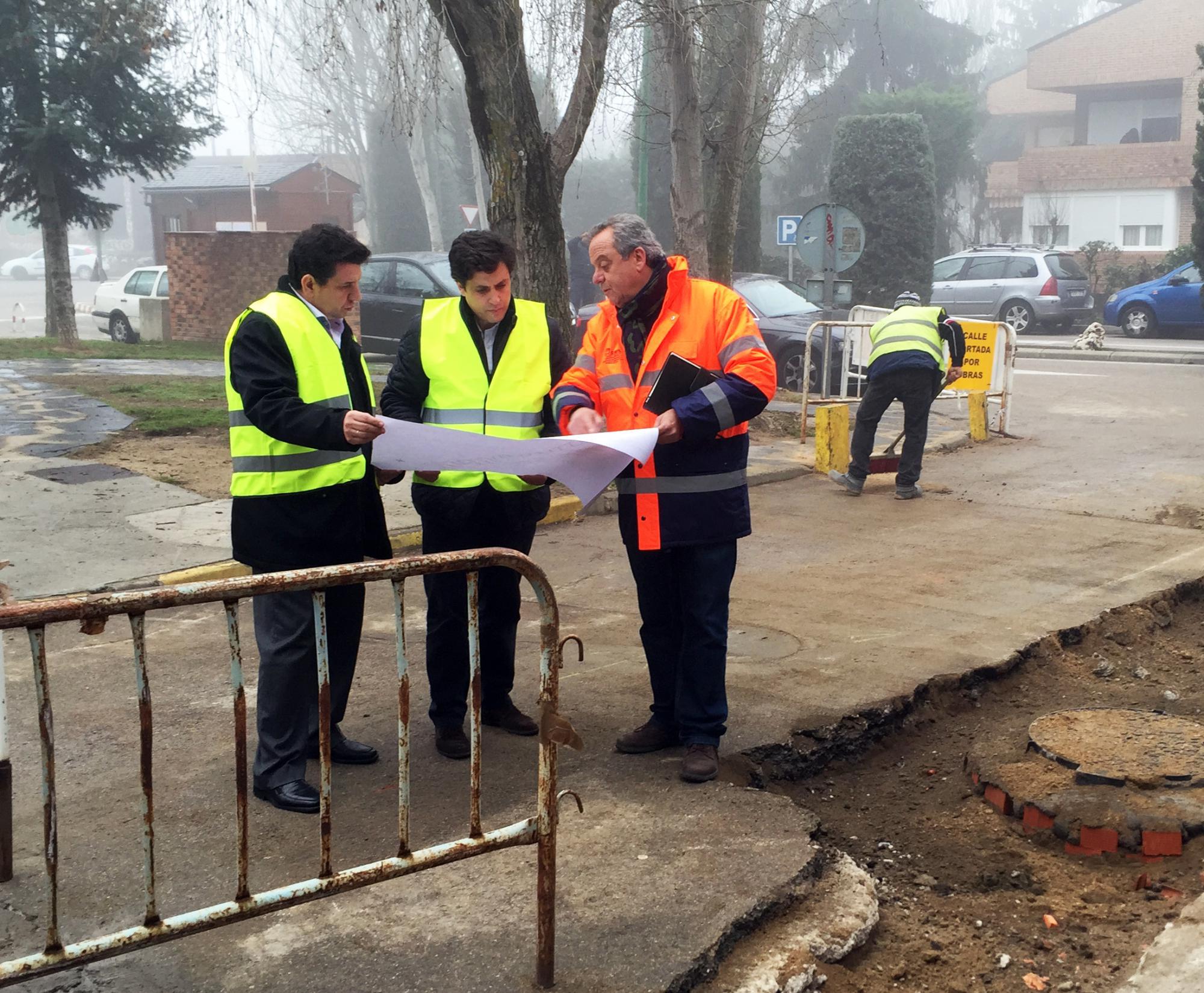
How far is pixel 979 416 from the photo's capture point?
12.6 meters

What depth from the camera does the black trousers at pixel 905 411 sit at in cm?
970

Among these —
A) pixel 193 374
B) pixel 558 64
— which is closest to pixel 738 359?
pixel 558 64

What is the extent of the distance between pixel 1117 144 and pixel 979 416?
3527cm

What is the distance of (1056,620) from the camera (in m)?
6.07

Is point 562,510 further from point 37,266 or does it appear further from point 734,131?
point 37,266

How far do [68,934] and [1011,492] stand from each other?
319 inches

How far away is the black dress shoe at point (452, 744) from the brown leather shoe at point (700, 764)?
772mm

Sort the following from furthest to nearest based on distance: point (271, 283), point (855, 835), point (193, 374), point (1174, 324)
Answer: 1. point (1174, 324)
2. point (271, 283)
3. point (193, 374)
4. point (855, 835)

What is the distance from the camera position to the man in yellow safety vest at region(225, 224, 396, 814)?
3.92m

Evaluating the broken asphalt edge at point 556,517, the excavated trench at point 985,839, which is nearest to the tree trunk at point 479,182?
the broken asphalt edge at point 556,517

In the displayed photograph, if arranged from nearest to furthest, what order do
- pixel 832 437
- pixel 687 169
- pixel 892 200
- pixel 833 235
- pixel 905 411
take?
1. pixel 905 411
2. pixel 832 437
3. pixel 833 235
4. pixel 687 169
5. pixel 892 200

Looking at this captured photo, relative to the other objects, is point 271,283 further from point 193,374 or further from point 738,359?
point 738,359

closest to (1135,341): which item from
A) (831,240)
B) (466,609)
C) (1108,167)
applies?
(831,240)

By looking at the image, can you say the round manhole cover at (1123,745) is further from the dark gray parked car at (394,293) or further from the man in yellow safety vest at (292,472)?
the dark gray parked car at (394,293)
